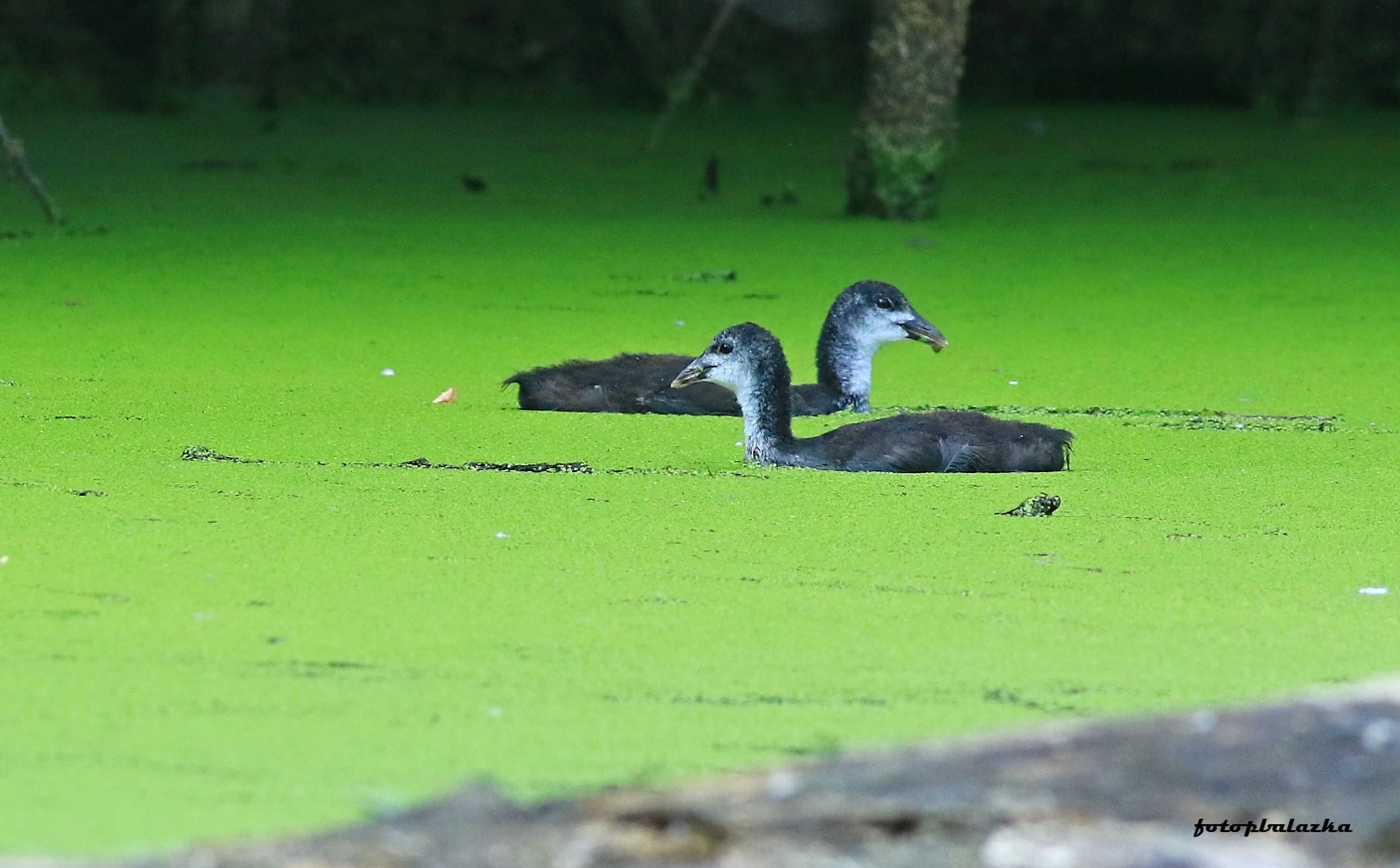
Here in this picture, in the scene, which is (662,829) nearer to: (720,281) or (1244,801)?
(1244,801)

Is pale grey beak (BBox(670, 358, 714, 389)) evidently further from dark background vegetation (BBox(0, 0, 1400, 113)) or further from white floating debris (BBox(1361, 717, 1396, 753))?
dark background vegetation (BBox(0, 0, 1400, 113))

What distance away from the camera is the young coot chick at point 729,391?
569 centimetres

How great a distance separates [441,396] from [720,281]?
7.42ft

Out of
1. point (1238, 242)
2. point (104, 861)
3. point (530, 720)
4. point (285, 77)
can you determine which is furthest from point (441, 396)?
point (285, 77)

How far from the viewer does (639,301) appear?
7531 millimetres

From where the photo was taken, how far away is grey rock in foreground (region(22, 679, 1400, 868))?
6.72 feet

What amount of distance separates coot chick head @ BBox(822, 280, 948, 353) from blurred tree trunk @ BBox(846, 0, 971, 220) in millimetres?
3352

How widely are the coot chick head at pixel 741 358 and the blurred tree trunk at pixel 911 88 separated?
14.0 ft

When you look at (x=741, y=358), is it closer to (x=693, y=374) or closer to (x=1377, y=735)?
(x=693, y=374)

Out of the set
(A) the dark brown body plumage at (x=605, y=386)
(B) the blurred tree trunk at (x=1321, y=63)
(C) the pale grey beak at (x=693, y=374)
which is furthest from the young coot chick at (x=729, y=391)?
(B) the blurred tree trunk at (x=1321, y=63)

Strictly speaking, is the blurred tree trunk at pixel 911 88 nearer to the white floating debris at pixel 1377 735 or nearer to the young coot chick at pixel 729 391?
the young coot chick at pixel 729 391

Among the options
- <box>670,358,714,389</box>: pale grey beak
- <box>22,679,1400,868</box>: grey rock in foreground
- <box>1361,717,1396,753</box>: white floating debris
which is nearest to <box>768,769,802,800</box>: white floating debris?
<box>22,679,1400,868</box>: grey rock in foreground

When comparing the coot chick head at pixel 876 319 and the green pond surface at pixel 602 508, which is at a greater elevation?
the coot chick head at pixel 876 319

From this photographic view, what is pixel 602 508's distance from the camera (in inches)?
175
